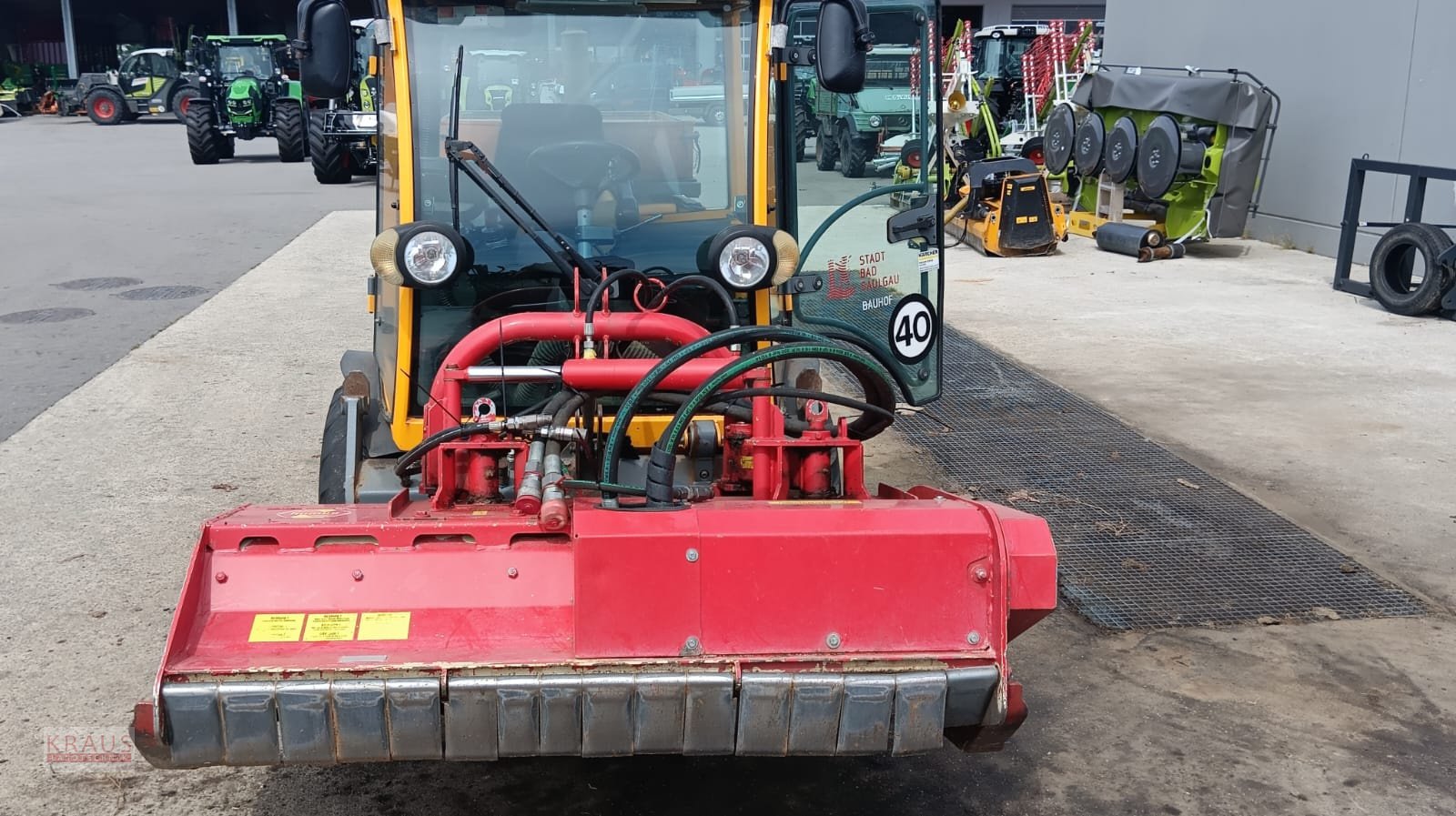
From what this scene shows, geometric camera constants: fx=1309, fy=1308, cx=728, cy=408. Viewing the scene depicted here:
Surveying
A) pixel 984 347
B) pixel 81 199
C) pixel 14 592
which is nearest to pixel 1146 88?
pixel 984 347

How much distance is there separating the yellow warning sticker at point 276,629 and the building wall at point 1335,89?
39.0 ft

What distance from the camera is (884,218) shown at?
6.30m

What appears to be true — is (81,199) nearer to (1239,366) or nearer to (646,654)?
(1239,366)

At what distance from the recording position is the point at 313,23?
13.9 ft

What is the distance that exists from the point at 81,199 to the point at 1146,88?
14.5 meters

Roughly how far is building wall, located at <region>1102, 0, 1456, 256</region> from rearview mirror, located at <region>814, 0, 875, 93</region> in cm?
987

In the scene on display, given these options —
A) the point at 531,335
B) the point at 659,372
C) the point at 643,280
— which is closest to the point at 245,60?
the point at 643,280

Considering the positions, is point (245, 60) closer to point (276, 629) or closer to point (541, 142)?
point (541, 142)

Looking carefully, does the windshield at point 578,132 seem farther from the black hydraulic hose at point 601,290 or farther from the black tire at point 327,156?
the black tire at point 327,156

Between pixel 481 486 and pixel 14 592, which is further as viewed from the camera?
pixel 14 592

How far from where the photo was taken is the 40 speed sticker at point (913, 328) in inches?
243

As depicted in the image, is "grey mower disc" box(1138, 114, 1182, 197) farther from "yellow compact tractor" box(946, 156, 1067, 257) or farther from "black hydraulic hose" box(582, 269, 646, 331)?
"black hydraulic hose" box(582, 269, 646, 331)

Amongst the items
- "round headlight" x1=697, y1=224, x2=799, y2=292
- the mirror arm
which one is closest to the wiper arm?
"round headlight" x1=697, y1=224, x2=799, y2=292

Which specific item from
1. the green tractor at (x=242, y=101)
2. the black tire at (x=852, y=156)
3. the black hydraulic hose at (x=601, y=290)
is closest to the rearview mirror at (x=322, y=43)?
the black hydraulic hose at (x=601, y=290)
